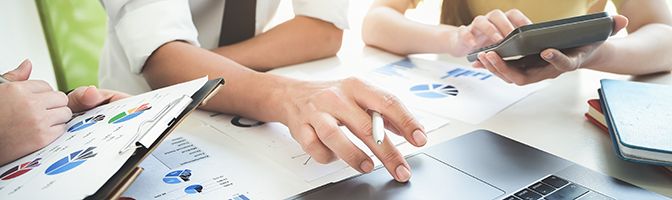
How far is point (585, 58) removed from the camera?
68cm

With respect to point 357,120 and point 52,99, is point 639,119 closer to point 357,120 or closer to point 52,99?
point 357,120

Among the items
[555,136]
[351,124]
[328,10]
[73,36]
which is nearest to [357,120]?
[351,124]

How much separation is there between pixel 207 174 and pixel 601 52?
1.69 ft

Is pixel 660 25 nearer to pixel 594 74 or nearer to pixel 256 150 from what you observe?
pixel 594 74

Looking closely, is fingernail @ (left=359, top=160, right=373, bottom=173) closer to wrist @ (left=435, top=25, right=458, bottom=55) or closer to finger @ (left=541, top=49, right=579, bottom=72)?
finger @ (left=541, top=49, right=579, bottom=72)

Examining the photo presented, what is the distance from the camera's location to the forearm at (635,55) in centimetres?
73

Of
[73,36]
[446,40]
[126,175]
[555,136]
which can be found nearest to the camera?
[126,175]

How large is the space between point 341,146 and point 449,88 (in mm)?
298

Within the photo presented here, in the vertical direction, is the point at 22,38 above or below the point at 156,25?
below

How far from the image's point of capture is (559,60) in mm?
616

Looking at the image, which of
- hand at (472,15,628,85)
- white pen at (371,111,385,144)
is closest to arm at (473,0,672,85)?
hand at (472,15,628,85)

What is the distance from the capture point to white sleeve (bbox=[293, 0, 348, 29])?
0.91 m

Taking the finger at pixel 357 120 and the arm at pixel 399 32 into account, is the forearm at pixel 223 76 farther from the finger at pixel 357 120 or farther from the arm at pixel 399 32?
the arm at pixel 399 32

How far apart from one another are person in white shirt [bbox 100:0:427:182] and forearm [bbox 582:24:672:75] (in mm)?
365
